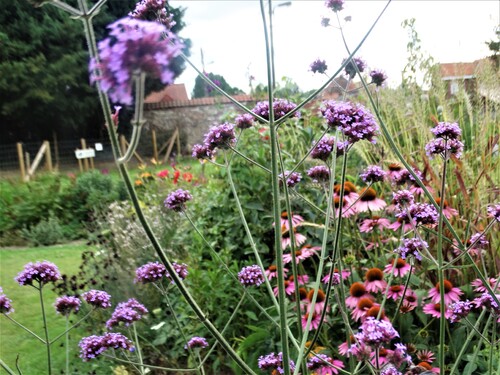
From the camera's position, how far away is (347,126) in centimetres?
100

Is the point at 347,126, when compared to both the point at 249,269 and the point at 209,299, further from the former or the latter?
the point at 209,299

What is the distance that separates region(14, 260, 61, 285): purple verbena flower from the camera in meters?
1.24

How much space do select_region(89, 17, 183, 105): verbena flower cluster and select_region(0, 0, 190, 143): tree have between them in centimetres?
203

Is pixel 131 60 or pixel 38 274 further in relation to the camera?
pixel 38 274

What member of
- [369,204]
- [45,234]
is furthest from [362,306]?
[45,234]

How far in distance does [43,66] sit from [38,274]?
4.03 metres

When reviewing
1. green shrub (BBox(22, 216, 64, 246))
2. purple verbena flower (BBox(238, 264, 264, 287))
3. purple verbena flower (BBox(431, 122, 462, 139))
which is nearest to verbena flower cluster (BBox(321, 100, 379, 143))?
purple verbena flower (BBox(431, 122, 462, 139))

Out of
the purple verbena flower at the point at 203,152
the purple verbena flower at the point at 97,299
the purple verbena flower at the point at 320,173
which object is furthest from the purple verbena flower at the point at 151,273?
the purple verbena flower at the point at 320,173

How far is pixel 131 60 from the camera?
0.48 meters

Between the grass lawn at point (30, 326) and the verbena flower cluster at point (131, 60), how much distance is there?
1.83m

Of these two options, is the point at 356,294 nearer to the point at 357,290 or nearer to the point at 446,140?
the point at 357,290

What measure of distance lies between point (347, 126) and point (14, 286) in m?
2.71

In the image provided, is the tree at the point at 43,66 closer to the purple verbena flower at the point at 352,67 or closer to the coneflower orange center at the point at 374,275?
the purple verbena flower at the point at 352,67

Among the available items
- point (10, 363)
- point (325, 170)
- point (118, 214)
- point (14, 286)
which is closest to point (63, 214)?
point (118, 214)
